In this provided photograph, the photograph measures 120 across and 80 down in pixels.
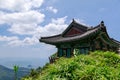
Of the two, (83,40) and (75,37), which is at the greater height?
(75,37)

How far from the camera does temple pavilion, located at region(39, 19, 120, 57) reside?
106 ft

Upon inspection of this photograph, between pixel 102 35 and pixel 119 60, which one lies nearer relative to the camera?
pixel 119 60

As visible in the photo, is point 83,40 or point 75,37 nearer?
point 83,40

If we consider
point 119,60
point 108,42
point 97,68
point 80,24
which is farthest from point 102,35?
point 97,68

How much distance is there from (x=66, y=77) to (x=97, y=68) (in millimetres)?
802

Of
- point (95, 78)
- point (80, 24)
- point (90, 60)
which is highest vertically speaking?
point (80, 24)

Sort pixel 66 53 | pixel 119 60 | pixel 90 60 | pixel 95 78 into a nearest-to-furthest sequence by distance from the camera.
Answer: pixel 95 78
pixel 90 60
pixel 119 60
pixel 66 53

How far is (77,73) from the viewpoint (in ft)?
22.5

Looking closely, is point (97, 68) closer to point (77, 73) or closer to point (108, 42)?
point (77, 73)

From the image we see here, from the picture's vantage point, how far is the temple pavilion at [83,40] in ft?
106

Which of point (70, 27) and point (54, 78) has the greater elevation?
point (70, 27)

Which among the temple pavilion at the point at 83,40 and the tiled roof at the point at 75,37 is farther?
A: the temple pavilion at the point at 83,40

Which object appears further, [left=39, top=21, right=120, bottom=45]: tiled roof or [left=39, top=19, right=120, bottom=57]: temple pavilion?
[left=39, top=19, right=120, bottom=57]: temple pavilion

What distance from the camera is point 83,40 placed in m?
33.1
